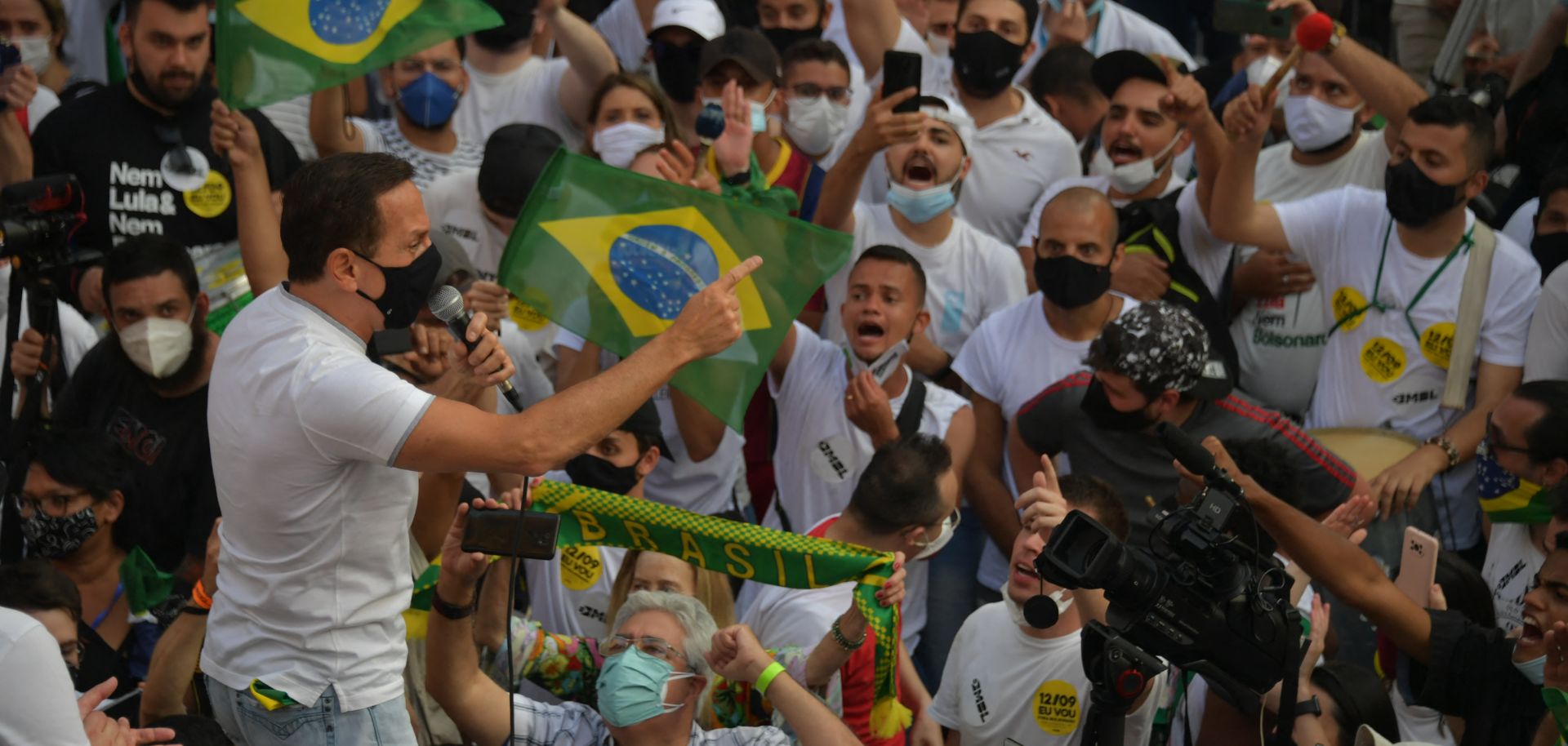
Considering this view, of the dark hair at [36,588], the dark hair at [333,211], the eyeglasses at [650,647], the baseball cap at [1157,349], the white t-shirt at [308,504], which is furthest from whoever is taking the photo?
the baseball cap at [1157,349]

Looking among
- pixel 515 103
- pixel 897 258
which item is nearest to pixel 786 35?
pixel 515 103

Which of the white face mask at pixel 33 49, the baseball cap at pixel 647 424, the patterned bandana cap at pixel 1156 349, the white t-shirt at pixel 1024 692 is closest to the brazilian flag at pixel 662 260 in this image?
the baseball cap at pixel 647 424

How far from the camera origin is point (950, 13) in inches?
334

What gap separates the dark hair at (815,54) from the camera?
7.42 m

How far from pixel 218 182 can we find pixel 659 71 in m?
2.15

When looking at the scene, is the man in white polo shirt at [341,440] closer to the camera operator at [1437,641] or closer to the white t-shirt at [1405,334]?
the camera operator at [1437,641]

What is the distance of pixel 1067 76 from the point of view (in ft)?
27.3

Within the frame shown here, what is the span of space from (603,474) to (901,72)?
6.17 ft

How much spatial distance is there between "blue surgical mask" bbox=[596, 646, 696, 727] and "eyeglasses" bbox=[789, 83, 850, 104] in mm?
3510

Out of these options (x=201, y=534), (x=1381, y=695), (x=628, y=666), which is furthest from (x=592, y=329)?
(x=1381, y=695)

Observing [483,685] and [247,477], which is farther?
[483,685]

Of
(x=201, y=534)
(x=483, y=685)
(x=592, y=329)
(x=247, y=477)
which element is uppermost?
(x=247, y=477)

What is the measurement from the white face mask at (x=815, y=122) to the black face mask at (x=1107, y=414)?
209cm

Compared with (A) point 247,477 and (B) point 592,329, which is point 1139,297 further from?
(A) point 247,477
